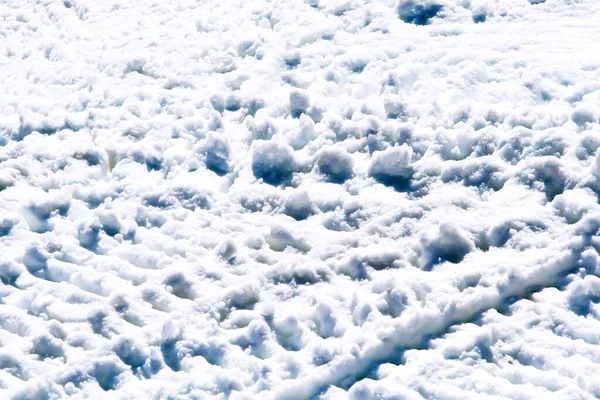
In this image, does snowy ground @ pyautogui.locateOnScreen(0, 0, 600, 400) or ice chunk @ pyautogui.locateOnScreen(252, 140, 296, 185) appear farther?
ice chunk @ pyautogui.locateOnScreen(252, 140, 296, 185)

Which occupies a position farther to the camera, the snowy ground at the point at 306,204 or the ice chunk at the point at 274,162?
the ice chunk at the point at 274,162

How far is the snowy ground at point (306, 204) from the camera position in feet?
9.24

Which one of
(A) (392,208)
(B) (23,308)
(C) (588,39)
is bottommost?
(B) (23,308)

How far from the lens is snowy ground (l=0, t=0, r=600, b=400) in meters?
2.82

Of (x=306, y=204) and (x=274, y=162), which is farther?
(x=274, y=162)

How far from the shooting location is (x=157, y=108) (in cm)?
414

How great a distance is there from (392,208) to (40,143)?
1822 millimetres

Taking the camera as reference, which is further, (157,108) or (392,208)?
(157,108)

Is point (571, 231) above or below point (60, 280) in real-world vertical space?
above

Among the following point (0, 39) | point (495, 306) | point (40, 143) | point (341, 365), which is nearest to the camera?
point (341, 365)

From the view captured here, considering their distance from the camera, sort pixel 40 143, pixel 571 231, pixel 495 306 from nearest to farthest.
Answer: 1. pixel 495 306
2. pixel 571 231
3. pixel 40 143

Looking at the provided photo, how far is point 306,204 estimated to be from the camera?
3490 mm

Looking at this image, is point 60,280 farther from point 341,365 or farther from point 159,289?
point 341,365

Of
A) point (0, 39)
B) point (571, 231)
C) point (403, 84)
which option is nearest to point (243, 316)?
point (571, 231)
